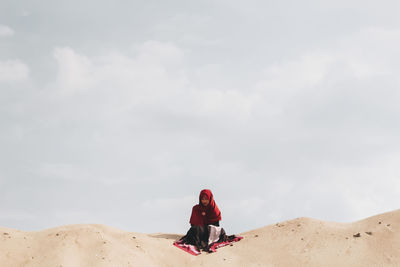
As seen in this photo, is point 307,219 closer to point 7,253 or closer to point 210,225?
point 210,225

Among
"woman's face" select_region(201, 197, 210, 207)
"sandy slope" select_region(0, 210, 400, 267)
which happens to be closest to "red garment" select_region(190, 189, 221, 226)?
"woman's face" select_region(201, 197, 210, 207)

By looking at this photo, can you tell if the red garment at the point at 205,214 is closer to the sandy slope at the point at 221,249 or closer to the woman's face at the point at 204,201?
the woman's face at the point at 204,201

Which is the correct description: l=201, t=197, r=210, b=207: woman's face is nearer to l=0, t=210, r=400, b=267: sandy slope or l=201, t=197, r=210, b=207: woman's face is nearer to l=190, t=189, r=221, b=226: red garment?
l=190, t=189, r=221, b=226: red garment

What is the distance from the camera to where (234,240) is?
12.8 m

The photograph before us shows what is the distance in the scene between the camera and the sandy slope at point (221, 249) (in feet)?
33.4

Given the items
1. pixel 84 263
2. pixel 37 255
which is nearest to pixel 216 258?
pixel 84 263

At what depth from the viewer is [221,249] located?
1202 cm

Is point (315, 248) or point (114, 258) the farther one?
point (315, 248)

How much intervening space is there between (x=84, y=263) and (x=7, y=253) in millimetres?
1857

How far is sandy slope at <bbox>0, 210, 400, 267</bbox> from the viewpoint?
10.2 meters

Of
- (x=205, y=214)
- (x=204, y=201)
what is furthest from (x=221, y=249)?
(x=204, y=201)

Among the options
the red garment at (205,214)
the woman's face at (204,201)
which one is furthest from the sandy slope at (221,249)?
the woman's face at (204,201)

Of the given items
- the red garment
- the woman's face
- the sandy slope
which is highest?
the woman's face

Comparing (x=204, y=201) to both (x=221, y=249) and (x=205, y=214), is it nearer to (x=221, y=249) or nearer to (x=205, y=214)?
(x=205, y=214)
